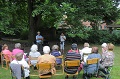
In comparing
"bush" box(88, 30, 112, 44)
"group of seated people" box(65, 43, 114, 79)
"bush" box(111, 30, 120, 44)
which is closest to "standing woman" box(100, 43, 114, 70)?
"group of seated people" box(65, 43, 114, 79)

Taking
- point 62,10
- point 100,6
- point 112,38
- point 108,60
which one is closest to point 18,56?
point 108,60

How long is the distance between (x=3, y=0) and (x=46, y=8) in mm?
4913

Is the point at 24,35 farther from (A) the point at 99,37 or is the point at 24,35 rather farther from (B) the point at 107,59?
(B) the point at 107,59

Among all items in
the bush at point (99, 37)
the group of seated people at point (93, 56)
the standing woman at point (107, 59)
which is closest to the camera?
the group of seated people at point (93, 56)

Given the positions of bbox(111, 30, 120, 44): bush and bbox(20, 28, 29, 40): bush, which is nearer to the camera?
bbox(111, 30, 120, 44): bush

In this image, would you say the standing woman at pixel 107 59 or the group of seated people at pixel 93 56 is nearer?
the group of seated people at pixel 93 56

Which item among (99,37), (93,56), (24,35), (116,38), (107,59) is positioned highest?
(24,35)

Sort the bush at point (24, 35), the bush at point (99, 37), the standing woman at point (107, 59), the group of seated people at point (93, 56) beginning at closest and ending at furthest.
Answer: the group of seated people at point (93, 56), the standing woman at point (107, 59), the bush at point (99, 37), the bush at point (24, 35)

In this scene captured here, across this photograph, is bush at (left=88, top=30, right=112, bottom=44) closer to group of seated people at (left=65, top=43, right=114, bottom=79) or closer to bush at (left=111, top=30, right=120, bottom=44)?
bush at (left=111, top=30, right=120, bottom=44)

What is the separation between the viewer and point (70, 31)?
43.7 ft

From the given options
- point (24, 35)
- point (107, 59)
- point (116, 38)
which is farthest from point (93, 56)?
point (24, 35)

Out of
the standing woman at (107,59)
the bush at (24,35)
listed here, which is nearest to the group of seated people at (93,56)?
the standing woman at (107,59)

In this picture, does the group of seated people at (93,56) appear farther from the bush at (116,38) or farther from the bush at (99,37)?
the bush at (116,38)

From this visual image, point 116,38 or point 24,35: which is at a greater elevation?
point 24,35
